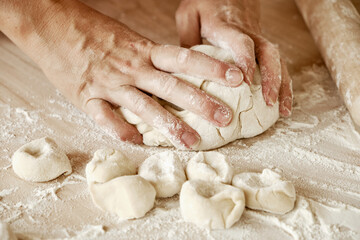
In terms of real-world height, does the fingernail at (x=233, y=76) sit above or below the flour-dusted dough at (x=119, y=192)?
above

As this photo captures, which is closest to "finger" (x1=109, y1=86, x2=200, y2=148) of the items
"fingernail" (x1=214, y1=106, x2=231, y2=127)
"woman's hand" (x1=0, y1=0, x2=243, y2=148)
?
"woman's hand" (x1=0, y1=0, x2=243, y2=148)

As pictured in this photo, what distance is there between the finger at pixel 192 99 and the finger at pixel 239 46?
A: 17 cm

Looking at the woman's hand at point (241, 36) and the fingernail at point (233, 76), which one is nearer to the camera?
the fingernail at point (233, 76)

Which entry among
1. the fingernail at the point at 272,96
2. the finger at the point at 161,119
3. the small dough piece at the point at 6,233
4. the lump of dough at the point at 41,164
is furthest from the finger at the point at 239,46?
the small dough piece at the point at 6,233

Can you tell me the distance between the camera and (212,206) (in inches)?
48.1

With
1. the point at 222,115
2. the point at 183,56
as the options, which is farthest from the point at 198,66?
the point at 222,115

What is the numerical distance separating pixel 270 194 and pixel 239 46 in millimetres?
666

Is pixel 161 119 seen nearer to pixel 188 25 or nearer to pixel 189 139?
pixel 189 139

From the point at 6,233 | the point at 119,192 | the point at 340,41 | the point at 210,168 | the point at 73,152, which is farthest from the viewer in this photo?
the point at 340,41

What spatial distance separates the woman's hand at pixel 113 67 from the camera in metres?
1.55

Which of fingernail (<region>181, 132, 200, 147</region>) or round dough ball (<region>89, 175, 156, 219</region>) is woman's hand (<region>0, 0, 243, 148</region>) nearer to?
fingernail (<region>181, 132, 200, 147</region>)

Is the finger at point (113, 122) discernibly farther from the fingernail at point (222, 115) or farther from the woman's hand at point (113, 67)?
the fingernail at point (222, 115)

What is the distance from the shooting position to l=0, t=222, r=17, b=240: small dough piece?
1146mm

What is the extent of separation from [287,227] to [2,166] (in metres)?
1.08
